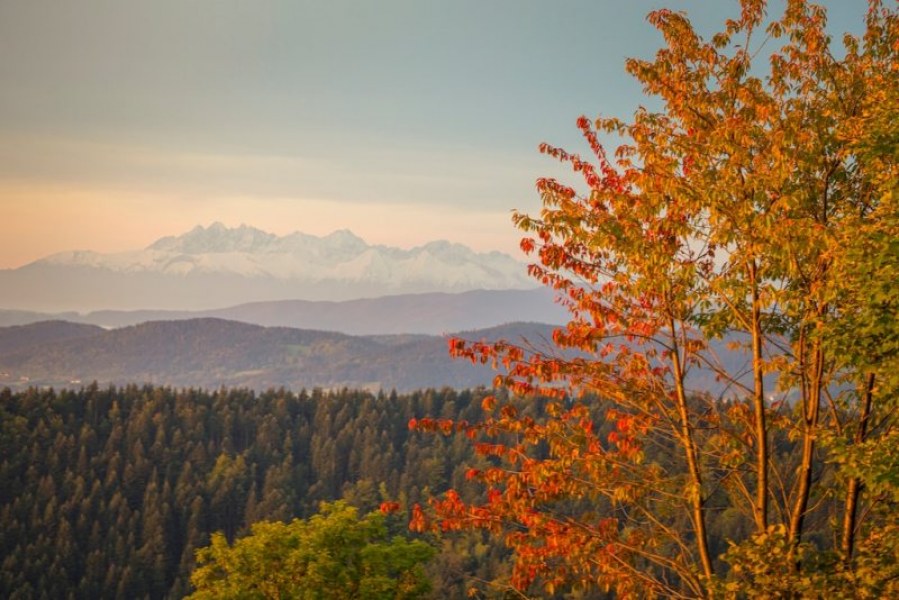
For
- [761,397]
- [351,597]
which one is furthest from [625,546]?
[351,597]

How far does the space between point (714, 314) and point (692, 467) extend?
2.90 meters

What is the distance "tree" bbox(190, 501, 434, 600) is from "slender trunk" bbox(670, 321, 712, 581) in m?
24.4

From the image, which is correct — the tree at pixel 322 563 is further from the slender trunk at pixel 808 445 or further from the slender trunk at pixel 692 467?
the slender trunk at pixel 808 445

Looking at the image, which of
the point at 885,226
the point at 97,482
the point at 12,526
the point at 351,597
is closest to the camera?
the point at 885,226

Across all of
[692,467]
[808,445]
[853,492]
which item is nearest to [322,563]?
[692,467]

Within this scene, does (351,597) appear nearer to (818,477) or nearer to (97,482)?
(818,477)

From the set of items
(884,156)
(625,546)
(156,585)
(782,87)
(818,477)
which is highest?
(782,87)

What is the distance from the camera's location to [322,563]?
119 feet

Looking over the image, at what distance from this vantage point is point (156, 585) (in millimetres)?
163250

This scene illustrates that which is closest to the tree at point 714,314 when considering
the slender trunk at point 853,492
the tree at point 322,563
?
the slender trunk at point 853,492

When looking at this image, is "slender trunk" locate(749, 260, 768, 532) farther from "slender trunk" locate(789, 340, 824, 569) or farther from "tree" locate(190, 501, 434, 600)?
"tree" locate(190, 501, 434, 600)

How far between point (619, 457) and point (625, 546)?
170cm

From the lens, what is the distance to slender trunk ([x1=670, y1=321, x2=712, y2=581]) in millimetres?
14594

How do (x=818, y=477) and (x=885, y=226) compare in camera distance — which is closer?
(x=885, y=226)
